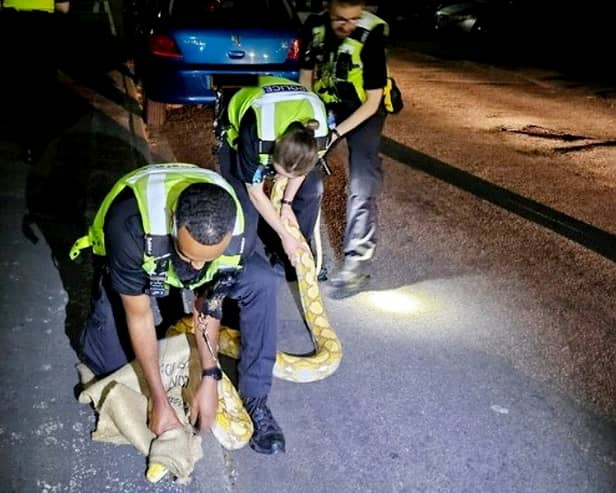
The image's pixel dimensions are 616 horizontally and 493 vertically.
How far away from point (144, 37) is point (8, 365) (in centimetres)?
521

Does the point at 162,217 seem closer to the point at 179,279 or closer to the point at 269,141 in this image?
the point at 179,279

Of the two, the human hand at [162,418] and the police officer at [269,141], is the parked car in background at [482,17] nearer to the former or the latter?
the police officer at [269,141]

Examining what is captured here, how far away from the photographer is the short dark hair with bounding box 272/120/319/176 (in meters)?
3.08

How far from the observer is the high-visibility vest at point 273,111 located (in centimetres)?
334

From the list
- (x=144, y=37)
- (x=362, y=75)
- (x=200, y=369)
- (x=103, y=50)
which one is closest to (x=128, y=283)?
(x=200, y=369)

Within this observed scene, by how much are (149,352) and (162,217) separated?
0.60 meters

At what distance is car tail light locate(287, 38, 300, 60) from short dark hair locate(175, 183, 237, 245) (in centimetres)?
495

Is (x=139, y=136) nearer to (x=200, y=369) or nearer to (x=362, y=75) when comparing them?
(x=362, y=75)

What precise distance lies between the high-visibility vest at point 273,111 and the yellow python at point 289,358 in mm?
710

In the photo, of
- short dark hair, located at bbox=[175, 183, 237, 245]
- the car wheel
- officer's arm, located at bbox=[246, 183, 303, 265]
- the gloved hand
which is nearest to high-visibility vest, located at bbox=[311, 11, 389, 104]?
officer's arm, located at bbox=[246, 183, 303, 265]

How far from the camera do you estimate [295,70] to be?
7.01m

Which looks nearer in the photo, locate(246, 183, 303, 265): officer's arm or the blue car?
locate(246, 183, 303, 265): officer's arm

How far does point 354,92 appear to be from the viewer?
4.09 meters

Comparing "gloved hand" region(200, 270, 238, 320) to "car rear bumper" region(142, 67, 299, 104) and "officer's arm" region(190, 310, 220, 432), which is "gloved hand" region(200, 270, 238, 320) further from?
"car rear bumper" region(142, 67, 299, 104)
